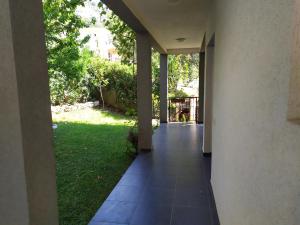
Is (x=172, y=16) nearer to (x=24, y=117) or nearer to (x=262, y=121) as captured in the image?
(x=262, y=121)

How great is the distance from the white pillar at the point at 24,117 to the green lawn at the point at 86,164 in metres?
1.55

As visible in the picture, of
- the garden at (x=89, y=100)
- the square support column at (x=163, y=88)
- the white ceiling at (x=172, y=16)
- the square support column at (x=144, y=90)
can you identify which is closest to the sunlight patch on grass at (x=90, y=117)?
the garden at (x=89, y=100)

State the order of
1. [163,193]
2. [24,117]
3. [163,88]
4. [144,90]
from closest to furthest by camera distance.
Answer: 1. [24,117]
2. [163,193]
3. [144,90]
4. [163,88]

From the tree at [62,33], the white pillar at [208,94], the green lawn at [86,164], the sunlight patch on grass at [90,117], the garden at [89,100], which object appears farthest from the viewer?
the sunlight patch on grass at [90,117]

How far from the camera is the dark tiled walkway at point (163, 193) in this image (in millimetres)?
2539

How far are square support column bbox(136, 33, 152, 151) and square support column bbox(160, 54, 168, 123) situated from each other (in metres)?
3.32

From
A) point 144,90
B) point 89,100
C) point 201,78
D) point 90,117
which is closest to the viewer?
point 144,90

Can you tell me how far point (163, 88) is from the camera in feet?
26.9

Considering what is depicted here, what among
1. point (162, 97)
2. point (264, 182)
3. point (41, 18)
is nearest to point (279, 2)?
point (264, 182)

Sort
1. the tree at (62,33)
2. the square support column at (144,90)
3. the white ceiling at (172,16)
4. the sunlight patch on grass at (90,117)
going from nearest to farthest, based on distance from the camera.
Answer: the white ceiling at (172,16), the square support column at (144,90), the tree at (62,33), the sunlight patch on grass at (90,117)

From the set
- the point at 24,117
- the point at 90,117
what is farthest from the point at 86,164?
the point at 90,117

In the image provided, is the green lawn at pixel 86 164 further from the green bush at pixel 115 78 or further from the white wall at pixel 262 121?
the green bush at pixel 115 78

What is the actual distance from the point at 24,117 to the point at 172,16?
3.40 m

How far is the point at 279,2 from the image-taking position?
890 mm
